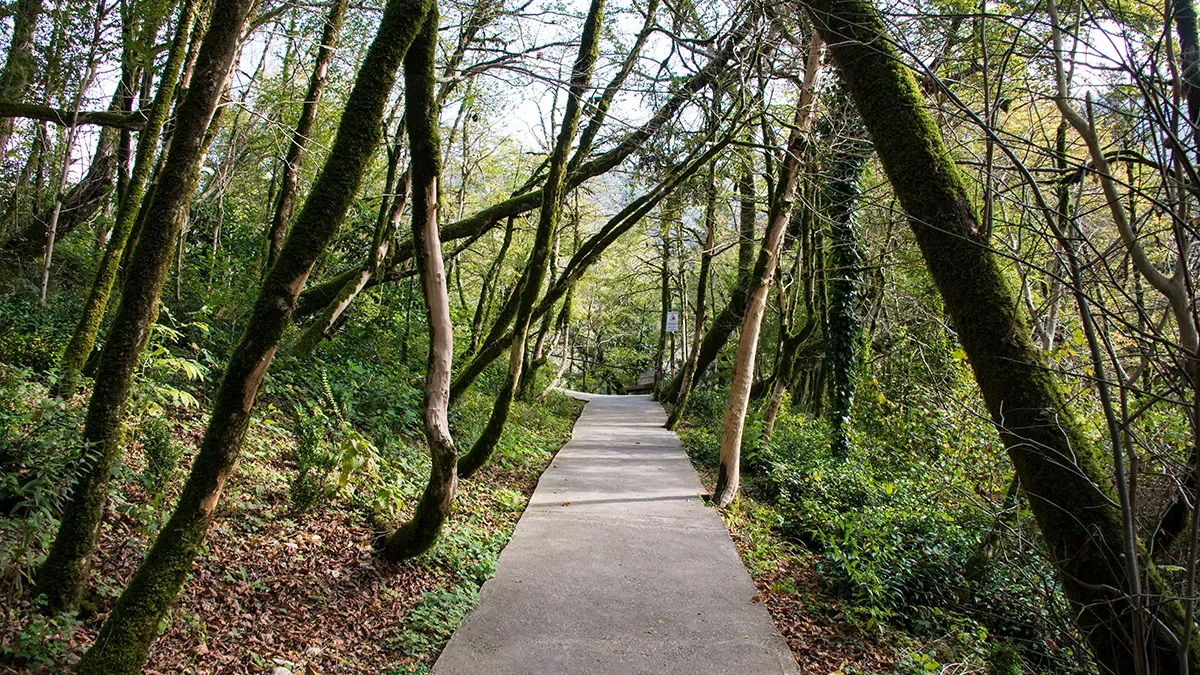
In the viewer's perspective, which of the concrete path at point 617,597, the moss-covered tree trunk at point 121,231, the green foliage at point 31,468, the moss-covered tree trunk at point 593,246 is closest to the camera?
the green foliage at point 31,468

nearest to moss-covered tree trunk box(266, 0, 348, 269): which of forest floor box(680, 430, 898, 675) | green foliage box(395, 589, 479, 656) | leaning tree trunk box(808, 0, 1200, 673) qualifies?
green foliage box(395, 589, 479, 656)

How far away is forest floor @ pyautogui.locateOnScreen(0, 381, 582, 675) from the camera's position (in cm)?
297

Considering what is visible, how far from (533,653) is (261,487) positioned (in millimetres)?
2685

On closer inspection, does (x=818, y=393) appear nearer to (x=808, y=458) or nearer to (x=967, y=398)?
(x=808, y=458)

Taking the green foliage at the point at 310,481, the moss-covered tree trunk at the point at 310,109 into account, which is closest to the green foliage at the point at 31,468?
the green foliage at the point at 310,481

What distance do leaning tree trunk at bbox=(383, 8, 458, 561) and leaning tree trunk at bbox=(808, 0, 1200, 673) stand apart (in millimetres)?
2595

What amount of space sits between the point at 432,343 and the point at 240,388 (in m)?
2.01

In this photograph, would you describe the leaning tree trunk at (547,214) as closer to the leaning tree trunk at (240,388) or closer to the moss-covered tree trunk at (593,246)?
the moss-covered tree trunk at (593,246)

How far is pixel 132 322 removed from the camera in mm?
3152

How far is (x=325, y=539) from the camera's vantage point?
4652mm

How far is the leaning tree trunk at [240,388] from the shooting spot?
2527mm

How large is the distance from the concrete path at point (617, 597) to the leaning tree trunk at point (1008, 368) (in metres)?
2.10

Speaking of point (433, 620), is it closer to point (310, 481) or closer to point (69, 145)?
point (310, 481)

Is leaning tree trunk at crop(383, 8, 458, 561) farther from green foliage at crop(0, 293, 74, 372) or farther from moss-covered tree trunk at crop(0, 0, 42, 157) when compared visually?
moss-covered tree trunk at crop(0, 0, 42, 157)
